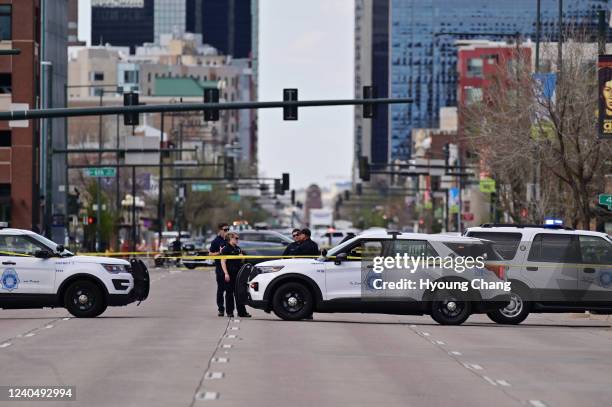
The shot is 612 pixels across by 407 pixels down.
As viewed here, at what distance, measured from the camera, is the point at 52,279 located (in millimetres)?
33000

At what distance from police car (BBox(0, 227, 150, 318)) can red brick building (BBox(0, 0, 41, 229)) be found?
5463cm

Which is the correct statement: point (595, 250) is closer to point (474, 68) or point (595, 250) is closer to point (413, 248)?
point (413, 248)

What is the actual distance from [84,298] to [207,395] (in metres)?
15.6

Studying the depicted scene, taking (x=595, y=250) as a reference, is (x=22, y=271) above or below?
below

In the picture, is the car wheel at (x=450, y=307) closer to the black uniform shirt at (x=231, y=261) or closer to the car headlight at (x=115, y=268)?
the black uniform shirt at (x=231, y=261)

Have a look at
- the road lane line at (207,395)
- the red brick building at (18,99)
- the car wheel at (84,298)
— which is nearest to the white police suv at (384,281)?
the car wheel at (84,298)

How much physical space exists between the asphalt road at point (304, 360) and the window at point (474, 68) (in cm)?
13985

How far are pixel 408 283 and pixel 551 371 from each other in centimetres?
1004

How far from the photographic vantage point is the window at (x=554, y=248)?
32.9 meters

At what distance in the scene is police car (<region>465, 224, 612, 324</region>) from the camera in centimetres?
3288

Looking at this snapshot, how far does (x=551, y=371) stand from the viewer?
21844 mm

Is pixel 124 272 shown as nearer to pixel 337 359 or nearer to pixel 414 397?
pixel 337 359

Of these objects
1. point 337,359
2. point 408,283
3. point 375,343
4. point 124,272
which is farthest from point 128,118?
Result: point 337,359

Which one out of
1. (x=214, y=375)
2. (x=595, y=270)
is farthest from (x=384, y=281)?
(x=214, y=375)
